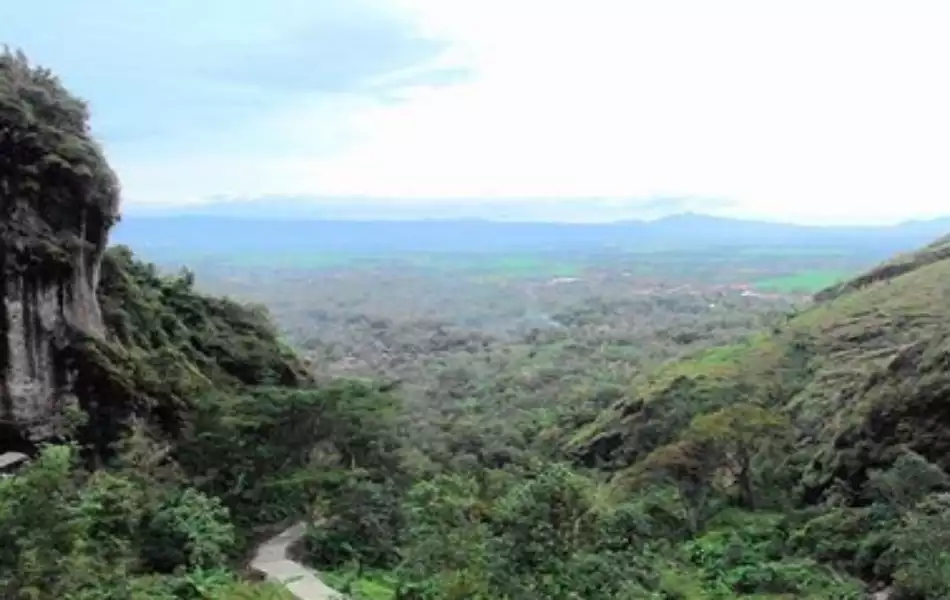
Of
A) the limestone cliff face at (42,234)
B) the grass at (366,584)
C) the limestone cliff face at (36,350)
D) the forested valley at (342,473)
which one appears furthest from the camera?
the limestone cliff face at (42,234)

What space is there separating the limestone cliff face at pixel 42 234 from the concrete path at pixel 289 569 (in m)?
5.02

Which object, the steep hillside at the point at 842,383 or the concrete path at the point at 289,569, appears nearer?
the concrete path at the point at 289,569

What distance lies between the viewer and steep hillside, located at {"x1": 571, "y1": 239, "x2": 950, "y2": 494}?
26.6 m

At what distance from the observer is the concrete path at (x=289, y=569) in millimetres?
18797

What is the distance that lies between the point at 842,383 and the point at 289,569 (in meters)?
22.4

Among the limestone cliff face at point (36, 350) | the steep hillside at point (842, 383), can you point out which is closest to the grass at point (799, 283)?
the steep hillside at point (842, 383)

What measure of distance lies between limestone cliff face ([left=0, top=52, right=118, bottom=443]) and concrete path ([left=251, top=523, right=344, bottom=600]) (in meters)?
5.02

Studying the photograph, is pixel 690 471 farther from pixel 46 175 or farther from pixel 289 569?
pixel 46 175

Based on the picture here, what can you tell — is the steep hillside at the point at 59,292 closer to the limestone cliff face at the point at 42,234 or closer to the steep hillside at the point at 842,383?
the limestone cliff face at the point at 42,234

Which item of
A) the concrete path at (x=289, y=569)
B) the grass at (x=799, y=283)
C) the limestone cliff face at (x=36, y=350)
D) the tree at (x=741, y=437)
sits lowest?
the grass at (x=799, y=283)

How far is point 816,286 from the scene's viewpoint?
17650 cm

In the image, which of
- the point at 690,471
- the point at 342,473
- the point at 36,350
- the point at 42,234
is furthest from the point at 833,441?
the point at 42,234

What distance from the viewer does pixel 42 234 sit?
23.3 metres

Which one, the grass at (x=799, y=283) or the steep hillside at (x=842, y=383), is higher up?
the steep hillside at (x=842, y=383)
